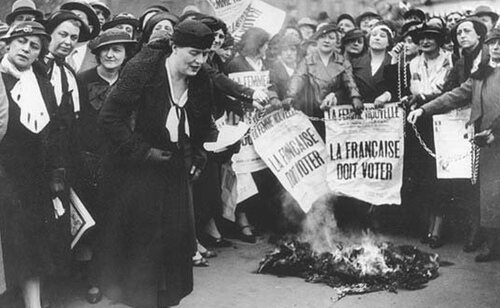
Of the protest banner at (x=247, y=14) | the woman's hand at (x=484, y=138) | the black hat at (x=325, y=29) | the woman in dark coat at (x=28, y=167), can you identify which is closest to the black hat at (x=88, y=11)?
the woman in dark coat at (x=28, y=167)

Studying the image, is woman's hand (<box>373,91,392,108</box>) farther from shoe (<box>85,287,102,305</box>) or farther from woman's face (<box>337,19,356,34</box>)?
shoe (<box>85,287,102,305</box>)

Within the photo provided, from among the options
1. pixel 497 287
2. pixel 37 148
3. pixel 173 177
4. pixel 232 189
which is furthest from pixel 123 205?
pixel 497 287

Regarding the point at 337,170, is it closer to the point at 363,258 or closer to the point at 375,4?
the point at 363,258

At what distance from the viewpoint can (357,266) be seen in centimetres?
492

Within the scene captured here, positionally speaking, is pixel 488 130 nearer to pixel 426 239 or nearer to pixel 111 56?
pixel 426 239

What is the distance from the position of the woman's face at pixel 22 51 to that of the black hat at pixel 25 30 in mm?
27

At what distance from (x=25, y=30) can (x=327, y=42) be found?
2.67m

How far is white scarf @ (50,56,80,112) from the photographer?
4.52 metres

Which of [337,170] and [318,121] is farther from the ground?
[318,121]

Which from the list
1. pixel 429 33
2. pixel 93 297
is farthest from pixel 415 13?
pixel 93 297

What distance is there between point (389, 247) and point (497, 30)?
74.6 inches

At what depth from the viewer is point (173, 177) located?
4.18 metres

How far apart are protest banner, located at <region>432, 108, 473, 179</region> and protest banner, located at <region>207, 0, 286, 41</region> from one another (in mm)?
1584

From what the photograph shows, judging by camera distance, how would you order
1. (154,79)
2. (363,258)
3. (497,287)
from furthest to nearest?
(363,258)
(497,287)
(154,79)
